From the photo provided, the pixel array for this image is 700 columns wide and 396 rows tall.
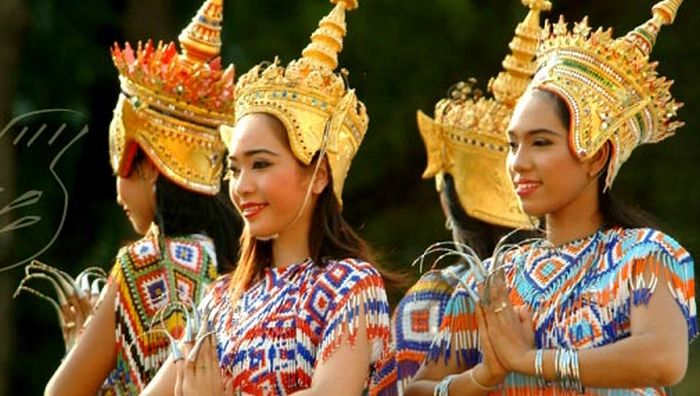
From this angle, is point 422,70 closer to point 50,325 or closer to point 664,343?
point 50,325

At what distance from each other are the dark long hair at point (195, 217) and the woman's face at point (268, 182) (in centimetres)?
127

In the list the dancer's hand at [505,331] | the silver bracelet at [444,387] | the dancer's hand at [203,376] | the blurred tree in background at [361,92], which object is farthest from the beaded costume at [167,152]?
the blurred tree in background at [361,92]

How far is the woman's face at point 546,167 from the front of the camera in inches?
273

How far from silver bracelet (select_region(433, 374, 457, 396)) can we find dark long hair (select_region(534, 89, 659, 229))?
0.61m

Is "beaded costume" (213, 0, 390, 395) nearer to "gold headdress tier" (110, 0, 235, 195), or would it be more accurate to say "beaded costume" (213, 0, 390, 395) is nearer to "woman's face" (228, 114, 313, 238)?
"woman's face" (228, 114, 313, 238)

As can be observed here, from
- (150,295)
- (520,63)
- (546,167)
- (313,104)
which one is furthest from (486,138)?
(546,167)

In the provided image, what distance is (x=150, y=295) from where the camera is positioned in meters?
8.19

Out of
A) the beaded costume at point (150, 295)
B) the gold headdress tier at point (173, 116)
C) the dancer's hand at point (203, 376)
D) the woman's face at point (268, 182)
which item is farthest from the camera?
the gold headdress tier at point (173, 116)

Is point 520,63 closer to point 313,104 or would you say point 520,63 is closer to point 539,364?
point 313,104

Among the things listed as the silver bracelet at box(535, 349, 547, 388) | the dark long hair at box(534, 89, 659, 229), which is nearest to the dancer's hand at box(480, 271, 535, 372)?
the silver bracelet at box(535, 349, 547, 388)

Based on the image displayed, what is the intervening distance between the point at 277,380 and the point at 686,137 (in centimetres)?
769

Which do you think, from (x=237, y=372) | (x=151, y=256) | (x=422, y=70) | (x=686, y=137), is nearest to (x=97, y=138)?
(x=422, y=70)

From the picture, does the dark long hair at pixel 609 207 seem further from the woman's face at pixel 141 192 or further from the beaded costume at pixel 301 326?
the woman's face at pixel 141 192

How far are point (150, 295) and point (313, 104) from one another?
129 centimetres
